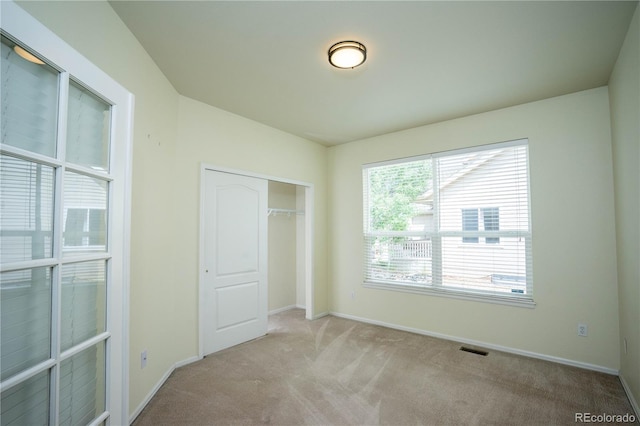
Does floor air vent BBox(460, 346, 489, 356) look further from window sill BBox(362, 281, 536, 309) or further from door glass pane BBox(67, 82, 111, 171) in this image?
door glass pane BBox(67, 82, 111, 171)

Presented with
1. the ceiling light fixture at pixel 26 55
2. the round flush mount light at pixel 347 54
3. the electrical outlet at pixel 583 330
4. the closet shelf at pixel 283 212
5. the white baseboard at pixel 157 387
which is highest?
the round flush mount light at pixel 347 54

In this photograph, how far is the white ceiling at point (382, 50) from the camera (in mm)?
2018

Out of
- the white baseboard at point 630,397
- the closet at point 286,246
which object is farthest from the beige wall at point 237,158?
the white baseboard at point 630,397

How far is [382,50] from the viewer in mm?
2449

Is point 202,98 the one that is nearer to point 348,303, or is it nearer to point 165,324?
point 165,324

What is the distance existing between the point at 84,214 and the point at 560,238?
4067 mm

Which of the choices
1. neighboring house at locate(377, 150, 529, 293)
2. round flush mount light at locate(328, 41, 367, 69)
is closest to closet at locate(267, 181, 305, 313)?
neighboring house at locate(377, 150, 529, 293)

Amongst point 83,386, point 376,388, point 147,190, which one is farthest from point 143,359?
point 376,388

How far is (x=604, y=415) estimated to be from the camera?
2283mm

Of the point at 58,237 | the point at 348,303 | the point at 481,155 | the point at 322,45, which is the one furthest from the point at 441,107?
the point at 58,237

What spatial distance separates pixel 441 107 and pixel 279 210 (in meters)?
2.81

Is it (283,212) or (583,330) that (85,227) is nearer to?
(283,212)

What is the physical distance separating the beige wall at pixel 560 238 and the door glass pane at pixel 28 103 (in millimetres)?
3907

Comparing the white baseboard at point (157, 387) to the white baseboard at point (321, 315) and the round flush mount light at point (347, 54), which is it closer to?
the white baseboard at point (321, 315)
